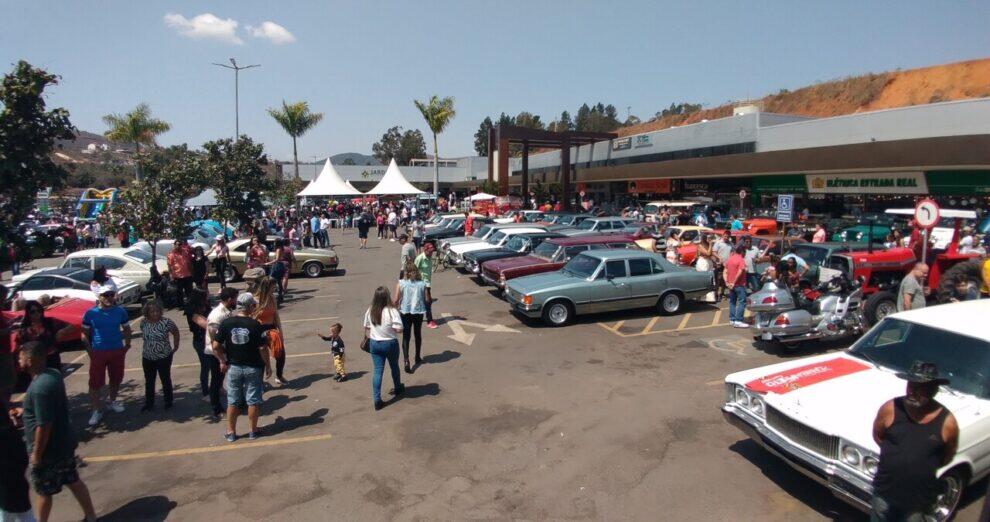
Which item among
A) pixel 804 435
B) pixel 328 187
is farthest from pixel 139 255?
pixel 328 187

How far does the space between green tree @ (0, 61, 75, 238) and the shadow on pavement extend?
321 cm

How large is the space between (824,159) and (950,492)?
26.0 metres

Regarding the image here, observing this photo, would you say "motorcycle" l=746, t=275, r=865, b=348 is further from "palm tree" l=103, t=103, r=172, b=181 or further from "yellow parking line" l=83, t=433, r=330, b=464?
"palm tree" l=103, t=103, r=172, b=181

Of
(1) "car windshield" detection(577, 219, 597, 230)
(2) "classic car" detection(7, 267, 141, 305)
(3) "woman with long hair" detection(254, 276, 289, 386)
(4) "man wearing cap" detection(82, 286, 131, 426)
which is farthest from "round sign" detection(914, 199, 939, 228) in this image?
(2) "classic car" detection(7, 267, 141, 305)

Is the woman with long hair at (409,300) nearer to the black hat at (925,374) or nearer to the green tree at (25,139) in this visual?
the green tree at (25,139)

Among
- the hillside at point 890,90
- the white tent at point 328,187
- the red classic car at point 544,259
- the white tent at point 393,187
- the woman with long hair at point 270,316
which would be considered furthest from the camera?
the hillside at point 890,90

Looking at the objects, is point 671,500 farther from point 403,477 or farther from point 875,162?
point 875,162

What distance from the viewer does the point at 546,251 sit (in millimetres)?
14805

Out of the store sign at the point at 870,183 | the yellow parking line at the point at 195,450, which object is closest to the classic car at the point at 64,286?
the yellow parking line at the point at 195,450

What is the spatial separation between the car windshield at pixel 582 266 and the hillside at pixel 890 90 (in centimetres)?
5029

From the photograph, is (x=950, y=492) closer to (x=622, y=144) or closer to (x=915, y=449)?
(x=915, y=449)

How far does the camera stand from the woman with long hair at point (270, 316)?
24.3 ft

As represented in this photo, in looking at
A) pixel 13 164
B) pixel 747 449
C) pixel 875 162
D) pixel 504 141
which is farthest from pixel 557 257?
pixel 504 141

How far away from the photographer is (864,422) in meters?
4.50
